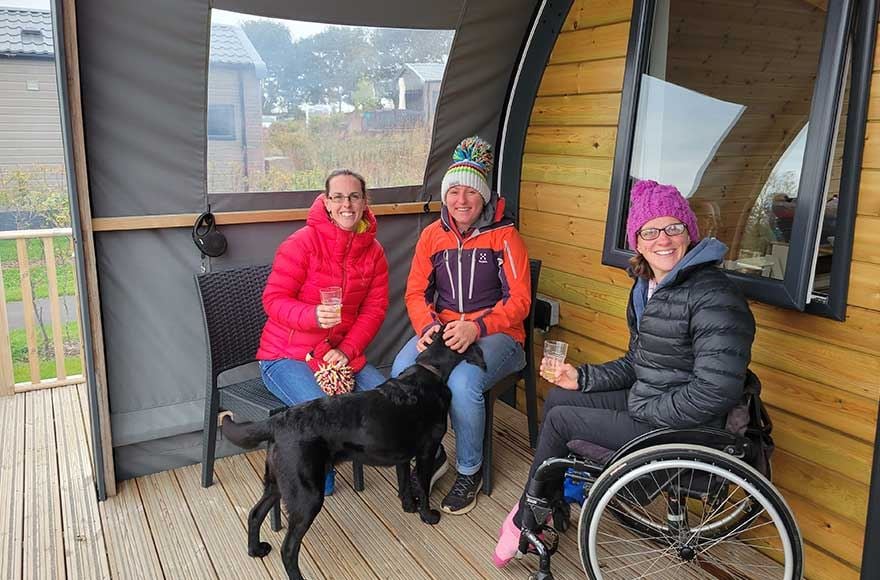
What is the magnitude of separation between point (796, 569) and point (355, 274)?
1697mm

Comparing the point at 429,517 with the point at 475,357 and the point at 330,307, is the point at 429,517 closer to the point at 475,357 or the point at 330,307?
the point at 475,357

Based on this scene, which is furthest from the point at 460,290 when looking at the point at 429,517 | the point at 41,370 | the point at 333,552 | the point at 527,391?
the point at 41,370

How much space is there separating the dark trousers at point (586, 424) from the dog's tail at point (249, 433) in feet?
2.67

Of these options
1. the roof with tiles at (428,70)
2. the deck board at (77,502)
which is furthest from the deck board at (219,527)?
the roof with tiles at (428,70)

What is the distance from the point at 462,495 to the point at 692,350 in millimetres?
1122

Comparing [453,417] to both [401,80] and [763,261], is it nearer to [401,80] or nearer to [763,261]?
[763,261]

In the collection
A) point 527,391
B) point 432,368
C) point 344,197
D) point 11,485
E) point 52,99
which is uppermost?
point 52,99

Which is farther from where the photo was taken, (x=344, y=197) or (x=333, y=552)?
(x=344, y=197)

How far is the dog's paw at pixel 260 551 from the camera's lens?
2.16 m

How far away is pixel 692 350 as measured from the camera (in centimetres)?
176

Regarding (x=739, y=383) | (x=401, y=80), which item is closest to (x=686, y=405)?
(x=739, y=383)

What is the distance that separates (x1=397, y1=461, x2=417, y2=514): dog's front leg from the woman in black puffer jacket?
456mm

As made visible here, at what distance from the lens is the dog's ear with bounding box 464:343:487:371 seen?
235 cm

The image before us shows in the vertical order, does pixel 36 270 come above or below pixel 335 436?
above
